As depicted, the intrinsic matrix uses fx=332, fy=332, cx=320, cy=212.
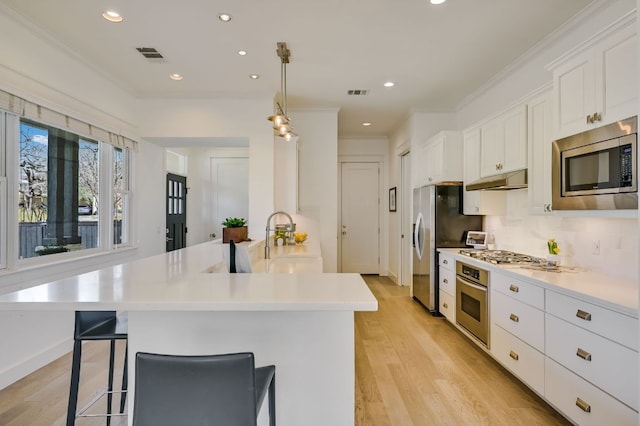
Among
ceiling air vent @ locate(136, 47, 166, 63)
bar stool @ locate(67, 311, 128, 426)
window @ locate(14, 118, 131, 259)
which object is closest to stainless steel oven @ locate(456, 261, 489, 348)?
bar stool @ locate(67, 311, 128, 426)

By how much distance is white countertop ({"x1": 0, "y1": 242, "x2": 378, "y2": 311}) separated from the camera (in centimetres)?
112

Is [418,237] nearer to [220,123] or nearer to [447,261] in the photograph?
[447,261]

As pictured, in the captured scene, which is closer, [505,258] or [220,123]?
[505,258]

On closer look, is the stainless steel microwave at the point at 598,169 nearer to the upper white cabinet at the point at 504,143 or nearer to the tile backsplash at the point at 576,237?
Answer: the tile backsplash at the point at 576,237

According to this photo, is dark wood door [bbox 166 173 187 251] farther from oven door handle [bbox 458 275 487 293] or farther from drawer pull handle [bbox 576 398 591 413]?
drawer pull handle [bbox 576 398 591 413]

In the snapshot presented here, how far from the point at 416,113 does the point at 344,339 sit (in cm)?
421

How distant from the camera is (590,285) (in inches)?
79.3

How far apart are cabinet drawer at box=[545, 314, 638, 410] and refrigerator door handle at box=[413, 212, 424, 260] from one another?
223 centimetres

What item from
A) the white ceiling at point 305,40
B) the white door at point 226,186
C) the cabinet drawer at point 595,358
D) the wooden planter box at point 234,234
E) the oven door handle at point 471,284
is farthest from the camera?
the white door at point 226,186

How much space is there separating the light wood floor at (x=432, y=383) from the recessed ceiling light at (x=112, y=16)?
3.36m

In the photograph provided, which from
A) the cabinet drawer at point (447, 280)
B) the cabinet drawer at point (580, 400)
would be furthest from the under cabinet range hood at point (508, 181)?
the cabinet drawer at point (580, 400)

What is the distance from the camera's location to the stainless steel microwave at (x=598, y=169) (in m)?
1.75

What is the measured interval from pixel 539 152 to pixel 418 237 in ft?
6.65

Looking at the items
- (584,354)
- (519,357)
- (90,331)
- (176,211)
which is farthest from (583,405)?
(176,211)
